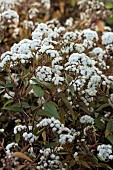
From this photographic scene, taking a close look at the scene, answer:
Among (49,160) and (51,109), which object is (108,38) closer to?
(51,109)

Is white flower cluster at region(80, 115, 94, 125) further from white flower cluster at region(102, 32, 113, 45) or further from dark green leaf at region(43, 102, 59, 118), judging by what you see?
white flower cluster at region(102, 32, 113, 45)

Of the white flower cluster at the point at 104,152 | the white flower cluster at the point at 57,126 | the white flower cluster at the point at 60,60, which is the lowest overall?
the white flower cluster at the point at 104,152

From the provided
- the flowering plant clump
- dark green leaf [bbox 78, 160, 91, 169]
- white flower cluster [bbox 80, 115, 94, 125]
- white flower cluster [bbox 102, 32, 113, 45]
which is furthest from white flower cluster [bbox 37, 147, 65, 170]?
white flower cluster [bbox 102, 32, 113, 45]

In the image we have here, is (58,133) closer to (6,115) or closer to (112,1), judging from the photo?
(6,115)

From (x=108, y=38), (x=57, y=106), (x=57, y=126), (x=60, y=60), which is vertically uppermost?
(x=108, y=38)

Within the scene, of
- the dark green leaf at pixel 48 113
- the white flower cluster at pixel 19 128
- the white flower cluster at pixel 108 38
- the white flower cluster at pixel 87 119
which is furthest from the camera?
the white flower cluster at pixel 108 38

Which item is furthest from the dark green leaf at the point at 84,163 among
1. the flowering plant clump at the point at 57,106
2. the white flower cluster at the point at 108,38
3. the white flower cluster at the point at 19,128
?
the white flower cluster at the point at 108,38

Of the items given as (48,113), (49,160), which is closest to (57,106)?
(48,113)

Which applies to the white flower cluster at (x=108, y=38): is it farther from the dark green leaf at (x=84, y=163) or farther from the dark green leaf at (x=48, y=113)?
the dark green leaf at (x=84, y=163)

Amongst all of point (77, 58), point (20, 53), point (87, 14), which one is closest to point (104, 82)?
point (77, 58)

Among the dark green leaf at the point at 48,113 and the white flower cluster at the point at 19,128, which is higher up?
the dark green leaf at the point at 48,113
